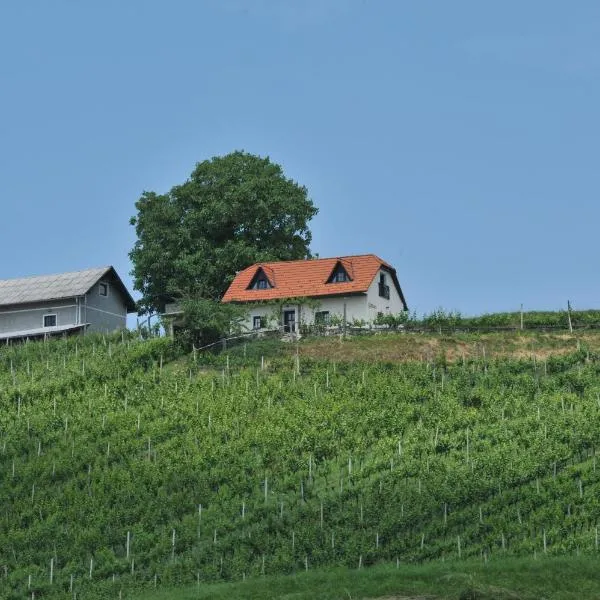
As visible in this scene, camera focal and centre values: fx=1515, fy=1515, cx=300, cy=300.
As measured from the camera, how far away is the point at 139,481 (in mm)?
58062

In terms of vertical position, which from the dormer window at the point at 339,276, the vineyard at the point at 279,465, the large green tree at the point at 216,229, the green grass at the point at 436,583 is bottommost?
the green grass at the point at 436,583

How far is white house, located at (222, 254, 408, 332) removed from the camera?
81.8 metres

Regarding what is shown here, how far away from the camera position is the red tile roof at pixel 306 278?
83.8 m

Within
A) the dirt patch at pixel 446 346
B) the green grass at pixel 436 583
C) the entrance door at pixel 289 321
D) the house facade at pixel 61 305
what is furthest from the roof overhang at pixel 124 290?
the green grass at pixel 436 583

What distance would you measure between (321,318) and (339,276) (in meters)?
5.60

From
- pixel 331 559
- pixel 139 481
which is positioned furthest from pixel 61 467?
pixel 331 559

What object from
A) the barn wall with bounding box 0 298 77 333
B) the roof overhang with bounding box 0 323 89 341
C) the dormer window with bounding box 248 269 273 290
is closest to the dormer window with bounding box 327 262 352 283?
the dormer window with bounding box 248 269 273 290

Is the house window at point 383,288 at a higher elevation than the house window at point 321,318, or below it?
higher

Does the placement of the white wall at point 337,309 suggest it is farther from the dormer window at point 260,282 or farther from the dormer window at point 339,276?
the dormer window at point 260,282

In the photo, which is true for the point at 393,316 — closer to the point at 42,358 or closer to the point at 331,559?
the point at 42,358

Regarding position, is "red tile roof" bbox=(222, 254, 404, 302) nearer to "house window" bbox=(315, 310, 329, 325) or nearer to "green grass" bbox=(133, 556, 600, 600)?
"house window" bbox=(315, 310, 329, 325)

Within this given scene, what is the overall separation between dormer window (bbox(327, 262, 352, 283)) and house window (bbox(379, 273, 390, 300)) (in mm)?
2264

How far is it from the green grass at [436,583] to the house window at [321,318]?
3214 centimetres

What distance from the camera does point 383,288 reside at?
8594 cm
